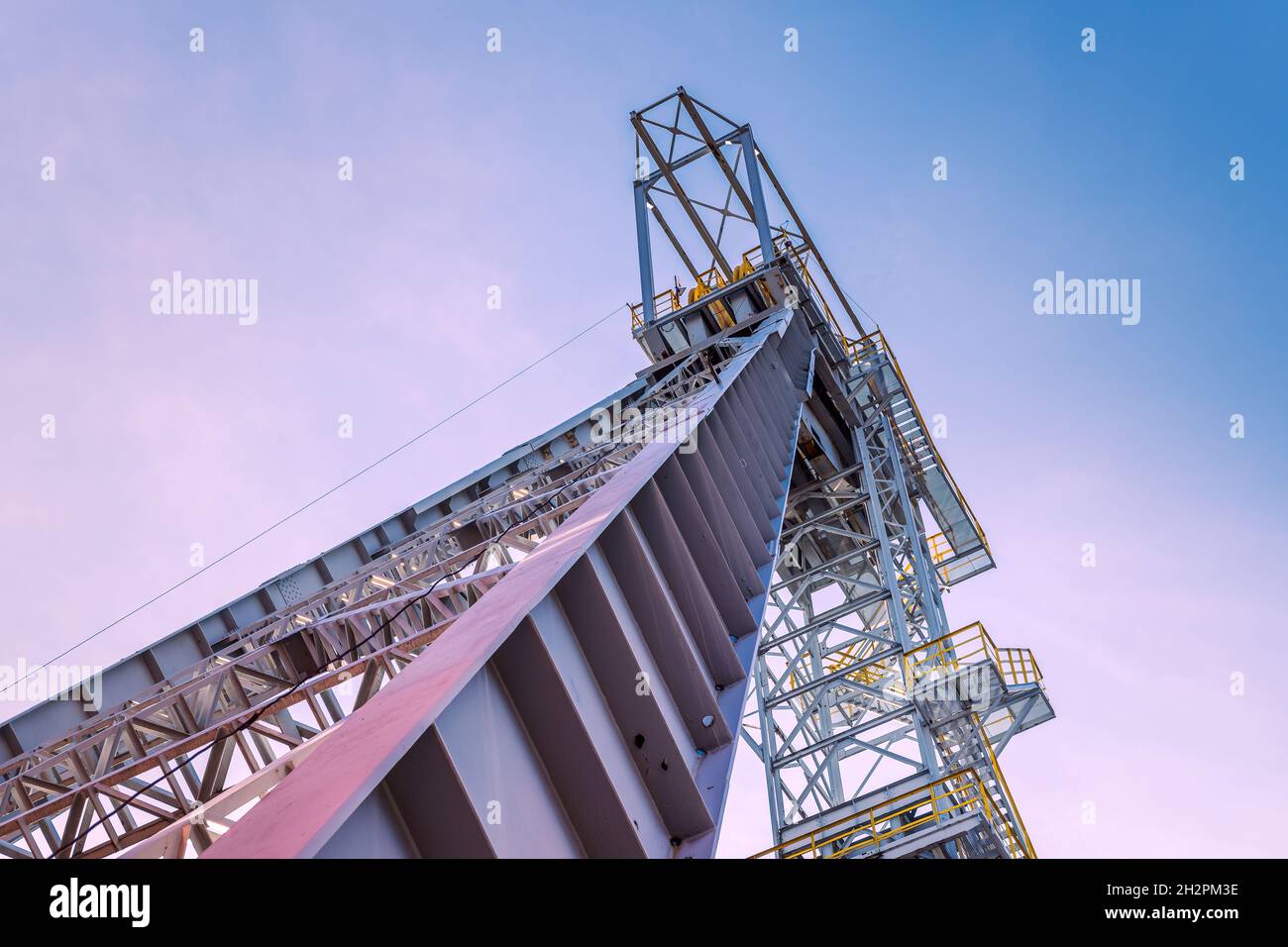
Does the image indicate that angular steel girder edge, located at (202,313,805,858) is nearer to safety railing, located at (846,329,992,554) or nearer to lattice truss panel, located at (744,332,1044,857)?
lattice truss panel, located at (744,332,1044,857)

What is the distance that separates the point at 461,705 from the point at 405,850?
74cm

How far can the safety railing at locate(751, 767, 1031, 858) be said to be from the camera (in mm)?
13812

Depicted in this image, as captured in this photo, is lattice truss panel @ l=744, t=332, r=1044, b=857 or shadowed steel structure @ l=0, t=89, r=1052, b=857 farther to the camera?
lattice truss panel @ l=744, t=332, r=1044, b=857

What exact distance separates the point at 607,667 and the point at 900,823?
31.0ft

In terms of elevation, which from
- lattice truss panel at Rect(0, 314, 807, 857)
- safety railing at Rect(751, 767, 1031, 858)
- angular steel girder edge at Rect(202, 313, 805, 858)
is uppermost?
angular steel girder edge at Rect(202, 313, 805, 858)

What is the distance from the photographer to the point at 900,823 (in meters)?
14.7

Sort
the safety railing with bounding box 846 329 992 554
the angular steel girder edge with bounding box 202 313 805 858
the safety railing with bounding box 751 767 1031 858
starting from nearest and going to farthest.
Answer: the angular steel girder edge with bounding box 202 313 805 858
the safety railing with bounding box 751 767 1031 858
the safety railing with bounding box 846 329 992 554

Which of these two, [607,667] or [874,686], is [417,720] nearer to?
[607,667]

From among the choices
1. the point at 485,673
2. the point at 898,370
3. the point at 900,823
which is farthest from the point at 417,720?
the point at 898,370

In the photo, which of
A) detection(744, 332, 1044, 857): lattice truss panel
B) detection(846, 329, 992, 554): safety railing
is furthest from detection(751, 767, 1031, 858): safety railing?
detection(846, 329, 992, 554): safety railing

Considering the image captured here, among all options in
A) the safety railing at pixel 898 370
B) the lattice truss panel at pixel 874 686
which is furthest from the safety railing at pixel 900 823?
the safety railing at pixel 898 370

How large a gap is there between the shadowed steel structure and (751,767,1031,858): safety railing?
0.21 ft
